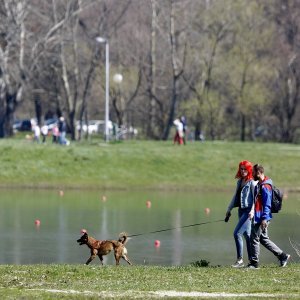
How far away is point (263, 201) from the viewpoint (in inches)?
739

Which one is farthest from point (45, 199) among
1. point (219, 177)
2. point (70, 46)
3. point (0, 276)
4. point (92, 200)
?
point (70, 46)

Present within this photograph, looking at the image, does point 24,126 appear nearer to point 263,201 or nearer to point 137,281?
point 263,201

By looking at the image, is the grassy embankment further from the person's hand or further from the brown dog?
the person's hand

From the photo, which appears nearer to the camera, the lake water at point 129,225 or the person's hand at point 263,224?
the person's hand at point 263,224

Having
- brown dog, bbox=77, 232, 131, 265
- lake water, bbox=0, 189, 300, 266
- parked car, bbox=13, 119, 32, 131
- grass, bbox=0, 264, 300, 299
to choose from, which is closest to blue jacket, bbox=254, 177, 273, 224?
grass, bbox=0, 264, 300, 299

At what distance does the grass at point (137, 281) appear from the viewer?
14961mm

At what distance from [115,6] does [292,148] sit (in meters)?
20.3

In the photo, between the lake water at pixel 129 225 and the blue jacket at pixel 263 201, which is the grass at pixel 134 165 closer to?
the lake water at pixel 129 225

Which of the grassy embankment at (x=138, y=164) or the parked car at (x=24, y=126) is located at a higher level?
the parked car at (x=24, y=126)

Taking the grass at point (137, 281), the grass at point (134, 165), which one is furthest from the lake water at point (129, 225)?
the grass at point (137, 281)

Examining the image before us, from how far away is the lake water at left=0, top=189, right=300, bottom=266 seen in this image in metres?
24.1

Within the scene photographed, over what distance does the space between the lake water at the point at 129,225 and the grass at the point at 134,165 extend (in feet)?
6.77

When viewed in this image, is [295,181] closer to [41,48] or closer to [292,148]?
[292,148]

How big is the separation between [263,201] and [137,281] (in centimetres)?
346
